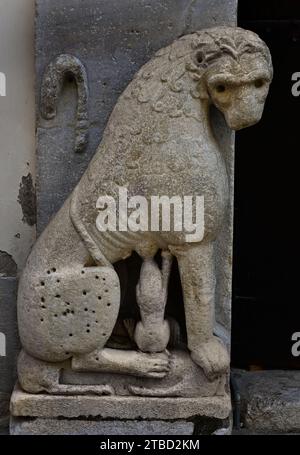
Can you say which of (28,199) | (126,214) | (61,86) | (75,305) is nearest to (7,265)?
(28,199)

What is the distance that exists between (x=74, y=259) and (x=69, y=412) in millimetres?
498

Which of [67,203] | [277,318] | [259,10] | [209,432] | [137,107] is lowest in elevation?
[209,432]

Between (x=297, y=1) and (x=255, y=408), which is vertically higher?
(x=297, y=1)

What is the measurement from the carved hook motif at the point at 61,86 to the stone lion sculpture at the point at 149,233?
0.11m

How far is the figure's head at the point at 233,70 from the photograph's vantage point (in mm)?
2469

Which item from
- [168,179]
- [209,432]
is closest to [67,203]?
[168,179]

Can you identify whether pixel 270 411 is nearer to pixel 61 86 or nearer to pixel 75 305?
pixel 75 305

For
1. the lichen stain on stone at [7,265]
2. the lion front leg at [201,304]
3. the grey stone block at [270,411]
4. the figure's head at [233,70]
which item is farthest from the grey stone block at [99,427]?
the figure's head at [233,70]

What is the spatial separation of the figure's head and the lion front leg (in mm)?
432

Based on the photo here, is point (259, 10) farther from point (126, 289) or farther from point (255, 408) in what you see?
point (255, 408)

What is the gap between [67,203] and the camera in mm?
2635

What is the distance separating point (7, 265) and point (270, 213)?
1.04 m

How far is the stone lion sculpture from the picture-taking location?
8.22 ft

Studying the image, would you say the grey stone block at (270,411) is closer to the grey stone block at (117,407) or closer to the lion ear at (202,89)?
the grey stone block at (117,407)
